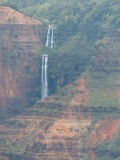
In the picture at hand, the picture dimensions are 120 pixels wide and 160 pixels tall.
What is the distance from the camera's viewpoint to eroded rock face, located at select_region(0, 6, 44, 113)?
246 feet

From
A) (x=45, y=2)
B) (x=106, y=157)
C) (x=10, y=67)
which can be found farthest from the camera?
(x=45, y=2)

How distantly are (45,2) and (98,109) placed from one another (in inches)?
666

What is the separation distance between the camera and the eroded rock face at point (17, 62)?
246ft

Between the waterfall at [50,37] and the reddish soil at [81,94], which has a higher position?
the waterfall at [50,37]

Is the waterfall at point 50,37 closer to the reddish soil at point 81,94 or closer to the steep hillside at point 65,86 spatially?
the steep hillside at point 65,86

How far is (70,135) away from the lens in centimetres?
7075

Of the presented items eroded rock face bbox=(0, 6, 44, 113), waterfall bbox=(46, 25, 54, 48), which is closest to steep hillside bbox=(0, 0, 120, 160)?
eroded rock face bbox=(0, 6, 44, 113)

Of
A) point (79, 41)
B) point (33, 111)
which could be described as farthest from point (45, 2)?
point (33, 111)

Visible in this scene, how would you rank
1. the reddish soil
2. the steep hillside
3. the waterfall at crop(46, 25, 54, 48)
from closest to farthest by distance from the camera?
the steep hillside
the reddish soil
the waterfall at crop(46, 25, 54, 48)

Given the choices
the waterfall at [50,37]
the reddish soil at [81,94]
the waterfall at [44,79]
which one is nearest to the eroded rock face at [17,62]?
the waterfall at [44,79]

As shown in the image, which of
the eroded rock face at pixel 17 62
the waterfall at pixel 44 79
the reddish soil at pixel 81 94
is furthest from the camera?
the waterfall at pixel 44 79

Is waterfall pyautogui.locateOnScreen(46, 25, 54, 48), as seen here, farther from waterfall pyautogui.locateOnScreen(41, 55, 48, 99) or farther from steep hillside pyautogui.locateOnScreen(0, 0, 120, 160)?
waterfall pyautogui.locateOnScreen(41, 55, 48, 99)

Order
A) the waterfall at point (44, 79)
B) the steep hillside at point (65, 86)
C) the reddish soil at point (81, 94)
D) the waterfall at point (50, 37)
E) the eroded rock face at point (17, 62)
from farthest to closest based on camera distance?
the waterfall at point (50, 37) < the waterfall at point (44, 79) < the eroded rock face at point (17, 62) < the reddish soil at point (81, 94) < the steep hillside at point (65, 86)

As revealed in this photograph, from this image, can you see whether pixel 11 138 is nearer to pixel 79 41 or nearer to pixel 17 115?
pixel 17 115
